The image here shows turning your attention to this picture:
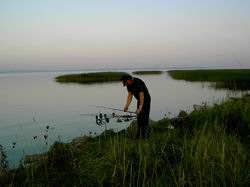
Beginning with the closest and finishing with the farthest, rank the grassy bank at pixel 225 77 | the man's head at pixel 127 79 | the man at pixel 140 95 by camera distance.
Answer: the man's head at pixel 127 79
the man at pixel 140 95
the grassy bank at pixel 225 77

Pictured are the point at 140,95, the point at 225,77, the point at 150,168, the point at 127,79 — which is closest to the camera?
the point at 150,168

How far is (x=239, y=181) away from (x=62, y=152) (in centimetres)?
385

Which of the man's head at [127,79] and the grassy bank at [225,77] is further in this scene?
the grassy bank at [225,77]

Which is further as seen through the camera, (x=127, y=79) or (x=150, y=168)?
(x=127, y=79)

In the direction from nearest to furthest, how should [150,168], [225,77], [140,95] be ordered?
[150,168] < [140,95] < [225,77]

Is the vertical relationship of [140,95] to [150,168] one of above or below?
above

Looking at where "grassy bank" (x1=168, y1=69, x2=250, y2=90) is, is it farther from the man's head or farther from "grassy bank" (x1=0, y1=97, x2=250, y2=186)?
"grassy bank" (x1=0, y1=97, x2=250, y2=186)

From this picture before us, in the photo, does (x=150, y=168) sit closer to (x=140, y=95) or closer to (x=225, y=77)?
(x=140, y=95)

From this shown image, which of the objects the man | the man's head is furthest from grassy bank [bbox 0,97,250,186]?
the man's head

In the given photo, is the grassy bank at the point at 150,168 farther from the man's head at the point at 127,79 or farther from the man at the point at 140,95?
the man's head at the point at 127,79

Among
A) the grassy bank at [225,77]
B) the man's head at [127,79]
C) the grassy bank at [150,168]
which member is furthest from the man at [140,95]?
the grassy bank at [225,77]

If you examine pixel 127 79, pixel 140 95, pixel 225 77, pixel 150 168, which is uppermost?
pixel 127 79

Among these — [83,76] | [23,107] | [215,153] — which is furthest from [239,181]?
[83,76]

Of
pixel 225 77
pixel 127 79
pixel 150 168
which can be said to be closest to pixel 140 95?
pixel 127 79
